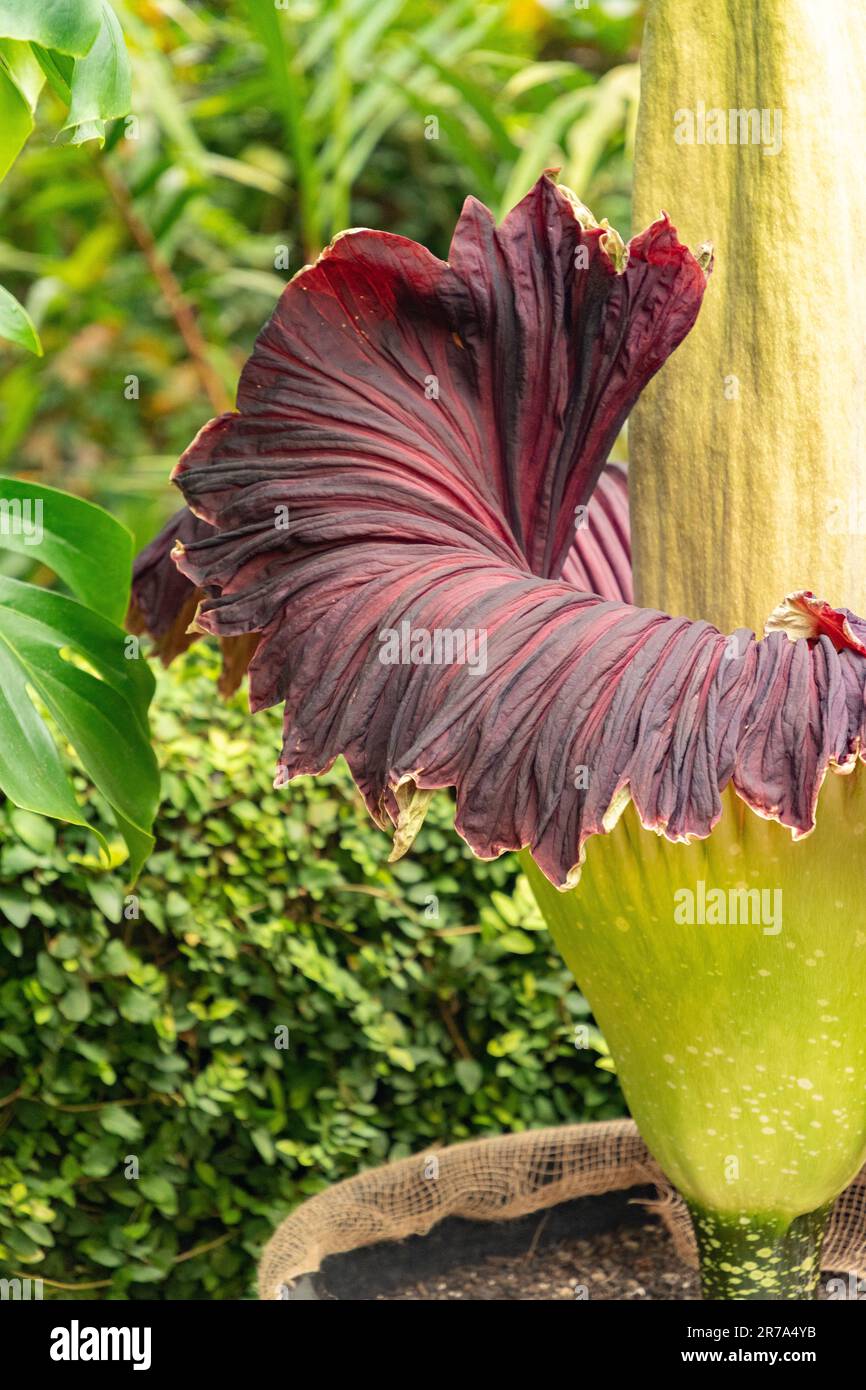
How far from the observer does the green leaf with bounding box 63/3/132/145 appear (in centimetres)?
92

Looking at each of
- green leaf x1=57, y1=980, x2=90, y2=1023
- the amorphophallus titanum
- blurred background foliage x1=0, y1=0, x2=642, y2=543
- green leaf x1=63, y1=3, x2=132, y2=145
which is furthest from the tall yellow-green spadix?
blurred background foliage x1=0, y1=0, x2=642, y2=543

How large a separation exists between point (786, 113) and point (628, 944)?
604 millimetres

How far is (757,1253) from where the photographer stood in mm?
1076

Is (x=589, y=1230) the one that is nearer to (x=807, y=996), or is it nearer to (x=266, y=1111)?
(x=266, y=1111)

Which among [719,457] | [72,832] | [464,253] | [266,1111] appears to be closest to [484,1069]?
[266,1111]

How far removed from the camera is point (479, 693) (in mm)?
830

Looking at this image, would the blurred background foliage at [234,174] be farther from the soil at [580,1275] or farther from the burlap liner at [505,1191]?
the soil at [580,1275]

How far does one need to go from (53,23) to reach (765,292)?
52 cm

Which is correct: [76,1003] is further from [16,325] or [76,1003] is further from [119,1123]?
[16,325]

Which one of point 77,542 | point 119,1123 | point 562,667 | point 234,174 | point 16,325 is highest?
point 234,174

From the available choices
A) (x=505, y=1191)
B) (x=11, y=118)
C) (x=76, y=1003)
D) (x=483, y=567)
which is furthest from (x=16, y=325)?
(x=505, y=1191)

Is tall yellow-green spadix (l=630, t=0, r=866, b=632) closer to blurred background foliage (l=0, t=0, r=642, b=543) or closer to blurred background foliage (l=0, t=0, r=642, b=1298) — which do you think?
blurred background foliage (l=0, t=0, r=642, b=1298)

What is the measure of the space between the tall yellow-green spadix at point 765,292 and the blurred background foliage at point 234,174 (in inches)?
44.3

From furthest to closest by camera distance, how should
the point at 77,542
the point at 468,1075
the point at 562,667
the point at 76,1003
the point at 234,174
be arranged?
the point at 234,174 < the point at 468,1075 < the point at 76,1003 < the point at 77,542 < the point at 562,667
